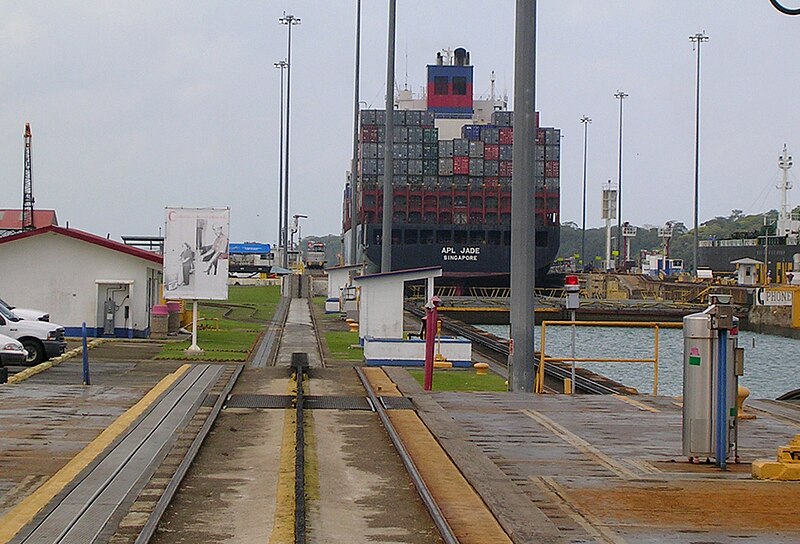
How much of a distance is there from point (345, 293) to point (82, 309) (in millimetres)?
21903

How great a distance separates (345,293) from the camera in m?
54.2

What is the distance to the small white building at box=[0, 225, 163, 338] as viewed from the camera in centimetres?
3312

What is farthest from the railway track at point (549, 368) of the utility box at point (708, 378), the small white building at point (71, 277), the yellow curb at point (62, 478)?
the utility box at point (708, 378)

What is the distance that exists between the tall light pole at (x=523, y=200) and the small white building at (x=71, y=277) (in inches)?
640

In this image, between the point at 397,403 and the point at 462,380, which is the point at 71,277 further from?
the point at 397,403

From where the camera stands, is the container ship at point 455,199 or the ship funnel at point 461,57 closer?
the container ship at point 455,199

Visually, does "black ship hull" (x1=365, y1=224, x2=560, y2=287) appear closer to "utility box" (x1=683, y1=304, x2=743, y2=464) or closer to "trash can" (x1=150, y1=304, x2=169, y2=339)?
"trash can" (x1=150, y1=304, x2=169, y2=339)

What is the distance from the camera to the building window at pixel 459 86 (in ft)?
347

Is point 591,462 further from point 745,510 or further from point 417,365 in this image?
point 417,365

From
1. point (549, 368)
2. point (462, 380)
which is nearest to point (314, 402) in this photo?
point (462, 380)

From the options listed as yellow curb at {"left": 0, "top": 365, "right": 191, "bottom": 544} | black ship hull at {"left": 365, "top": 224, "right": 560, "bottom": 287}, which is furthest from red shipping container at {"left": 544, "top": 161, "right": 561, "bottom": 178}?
yellow curb at {"left": 0, "top": 365, "right": 191, "bottom": 544}

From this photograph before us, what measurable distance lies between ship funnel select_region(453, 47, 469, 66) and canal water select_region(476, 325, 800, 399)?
144ft

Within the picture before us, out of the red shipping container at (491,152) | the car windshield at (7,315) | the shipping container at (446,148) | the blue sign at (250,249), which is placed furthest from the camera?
the blue sign at (250,249)

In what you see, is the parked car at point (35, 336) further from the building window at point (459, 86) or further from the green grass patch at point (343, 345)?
the building window at point (459, 86)
